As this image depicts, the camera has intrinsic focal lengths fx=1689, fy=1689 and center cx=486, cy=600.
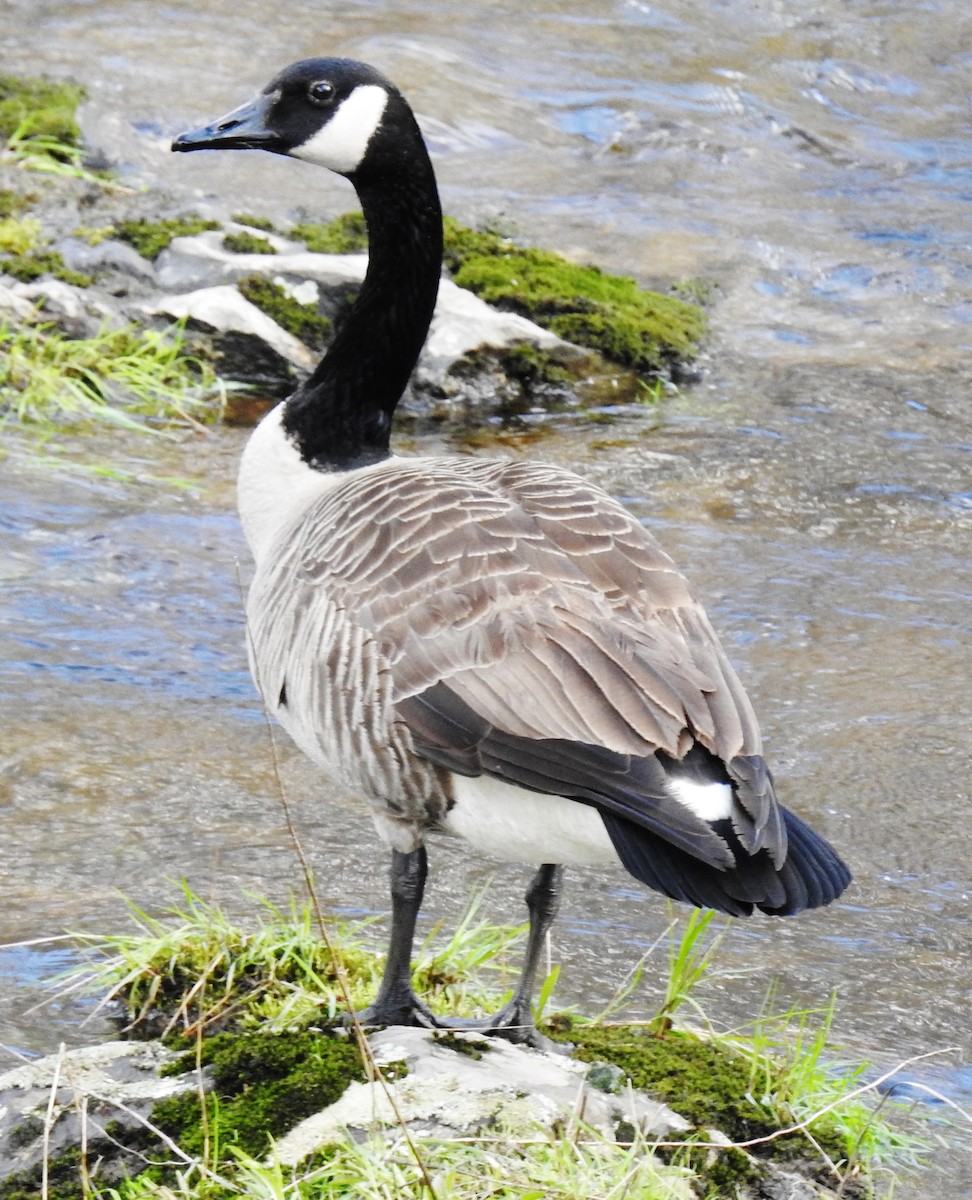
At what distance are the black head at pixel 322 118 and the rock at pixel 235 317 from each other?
402 centimetres

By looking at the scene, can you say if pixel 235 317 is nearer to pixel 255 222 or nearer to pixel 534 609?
pixel 255 222

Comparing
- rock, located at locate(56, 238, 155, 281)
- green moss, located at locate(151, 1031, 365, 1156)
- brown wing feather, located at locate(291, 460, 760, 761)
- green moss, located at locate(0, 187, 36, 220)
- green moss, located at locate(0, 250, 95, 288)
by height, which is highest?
brown wing feather, located at locate(291, 460, 760, 761)

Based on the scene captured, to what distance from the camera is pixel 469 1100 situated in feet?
11.9

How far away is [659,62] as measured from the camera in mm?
14875

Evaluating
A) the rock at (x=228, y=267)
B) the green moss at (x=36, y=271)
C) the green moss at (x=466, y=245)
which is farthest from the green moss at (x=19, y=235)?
the green moss at (x=466, y=245)

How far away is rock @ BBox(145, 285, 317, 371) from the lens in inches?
363

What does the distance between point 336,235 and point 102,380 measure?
2.32m

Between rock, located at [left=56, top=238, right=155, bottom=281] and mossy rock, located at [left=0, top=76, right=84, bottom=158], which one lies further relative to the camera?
mossy rock, located at [left=0, top=76, right=84, bottom=158]

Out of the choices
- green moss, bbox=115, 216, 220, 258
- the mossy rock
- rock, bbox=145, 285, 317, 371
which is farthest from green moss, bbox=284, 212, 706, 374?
the mossy rock

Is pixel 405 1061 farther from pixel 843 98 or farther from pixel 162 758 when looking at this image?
pixel 843 98

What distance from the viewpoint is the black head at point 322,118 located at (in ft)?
16.6

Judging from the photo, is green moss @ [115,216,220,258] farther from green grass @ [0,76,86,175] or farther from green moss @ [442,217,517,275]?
green moss @ [442,217,517,275]

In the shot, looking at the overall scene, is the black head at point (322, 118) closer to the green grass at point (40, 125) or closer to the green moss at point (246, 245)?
the green moss at point (246, 245)

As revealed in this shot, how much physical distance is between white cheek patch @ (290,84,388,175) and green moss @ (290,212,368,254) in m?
5.08
